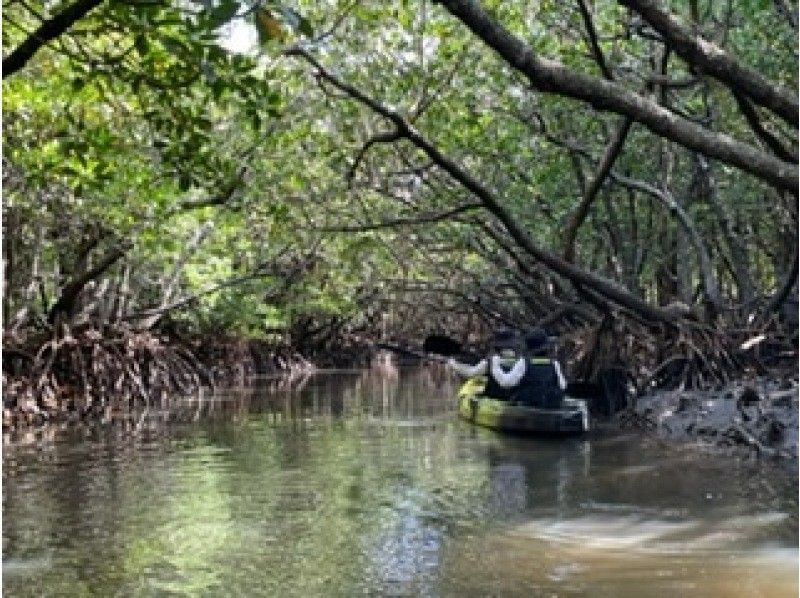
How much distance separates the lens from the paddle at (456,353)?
12820 millimetres

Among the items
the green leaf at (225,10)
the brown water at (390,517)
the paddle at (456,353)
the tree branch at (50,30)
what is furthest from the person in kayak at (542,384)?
the green leaf at (225,10)

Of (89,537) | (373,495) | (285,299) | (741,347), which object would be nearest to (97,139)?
(89,537)

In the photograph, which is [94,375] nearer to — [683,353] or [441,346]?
[441,346]

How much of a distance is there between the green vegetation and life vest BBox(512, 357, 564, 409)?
90cm

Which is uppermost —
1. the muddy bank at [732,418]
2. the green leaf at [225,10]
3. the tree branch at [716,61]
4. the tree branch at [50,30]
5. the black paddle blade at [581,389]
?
the tree branch at [50,30]

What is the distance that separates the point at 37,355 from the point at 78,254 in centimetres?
150

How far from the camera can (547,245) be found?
15.3m

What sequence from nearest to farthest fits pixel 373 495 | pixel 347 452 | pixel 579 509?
→ pixel 579 509 < pixel 373 495 < pixel 347 452

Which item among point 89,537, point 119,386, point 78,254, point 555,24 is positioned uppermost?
point 555,24

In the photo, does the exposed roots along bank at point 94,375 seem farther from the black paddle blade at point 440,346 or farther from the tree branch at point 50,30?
the tree branch at point 50,30

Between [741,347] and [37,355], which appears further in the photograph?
[37,355]

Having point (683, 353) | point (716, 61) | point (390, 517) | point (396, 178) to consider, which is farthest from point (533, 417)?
point (716, 61)

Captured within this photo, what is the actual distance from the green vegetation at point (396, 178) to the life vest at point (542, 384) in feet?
2.97

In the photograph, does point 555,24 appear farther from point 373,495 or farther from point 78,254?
point 78,254
